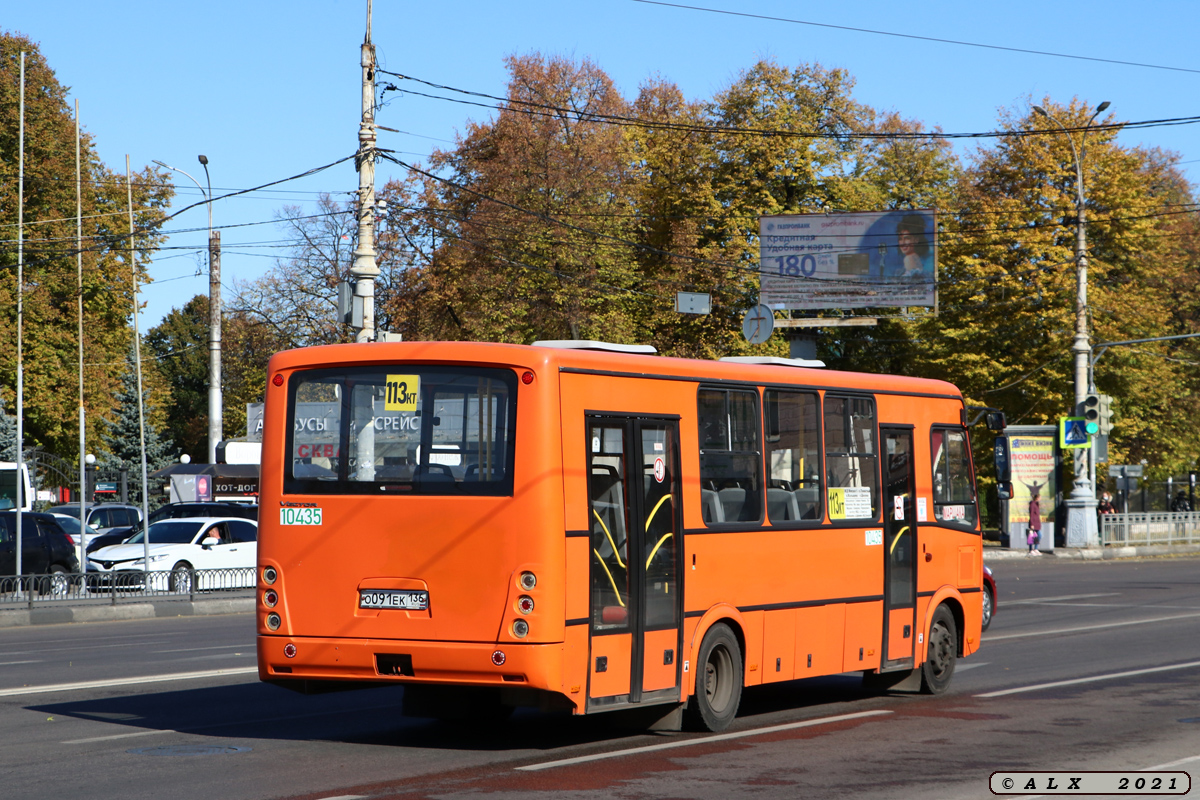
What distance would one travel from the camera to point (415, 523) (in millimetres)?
9828

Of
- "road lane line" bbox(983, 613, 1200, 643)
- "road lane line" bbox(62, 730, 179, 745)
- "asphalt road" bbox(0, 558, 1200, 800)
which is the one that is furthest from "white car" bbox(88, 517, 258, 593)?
"road lane line" bbox(62, 730, 179, 745)

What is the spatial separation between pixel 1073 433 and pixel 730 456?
31.9 m

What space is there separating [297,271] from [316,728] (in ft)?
156

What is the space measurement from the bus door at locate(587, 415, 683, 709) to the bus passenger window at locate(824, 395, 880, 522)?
2.19m

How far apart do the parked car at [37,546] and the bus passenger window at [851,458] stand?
1996 centimetres

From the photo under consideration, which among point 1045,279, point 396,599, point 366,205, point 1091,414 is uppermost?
point 1045,279

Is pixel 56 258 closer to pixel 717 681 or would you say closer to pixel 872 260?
pixel 872 260

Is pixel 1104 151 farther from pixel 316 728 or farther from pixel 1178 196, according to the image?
pixel 316 728

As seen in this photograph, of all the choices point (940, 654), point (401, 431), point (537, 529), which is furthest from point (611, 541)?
point (940, 654)

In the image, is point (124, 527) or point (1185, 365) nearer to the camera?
point (124, 527)

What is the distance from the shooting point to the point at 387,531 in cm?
990

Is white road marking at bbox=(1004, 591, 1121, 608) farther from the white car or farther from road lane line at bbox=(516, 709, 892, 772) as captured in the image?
the white car

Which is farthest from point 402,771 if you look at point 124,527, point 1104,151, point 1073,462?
point 1104,151

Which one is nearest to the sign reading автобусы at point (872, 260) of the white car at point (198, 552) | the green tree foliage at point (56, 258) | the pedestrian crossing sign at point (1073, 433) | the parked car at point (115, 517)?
the pedestrian crossing sign at point (1073, 433)
